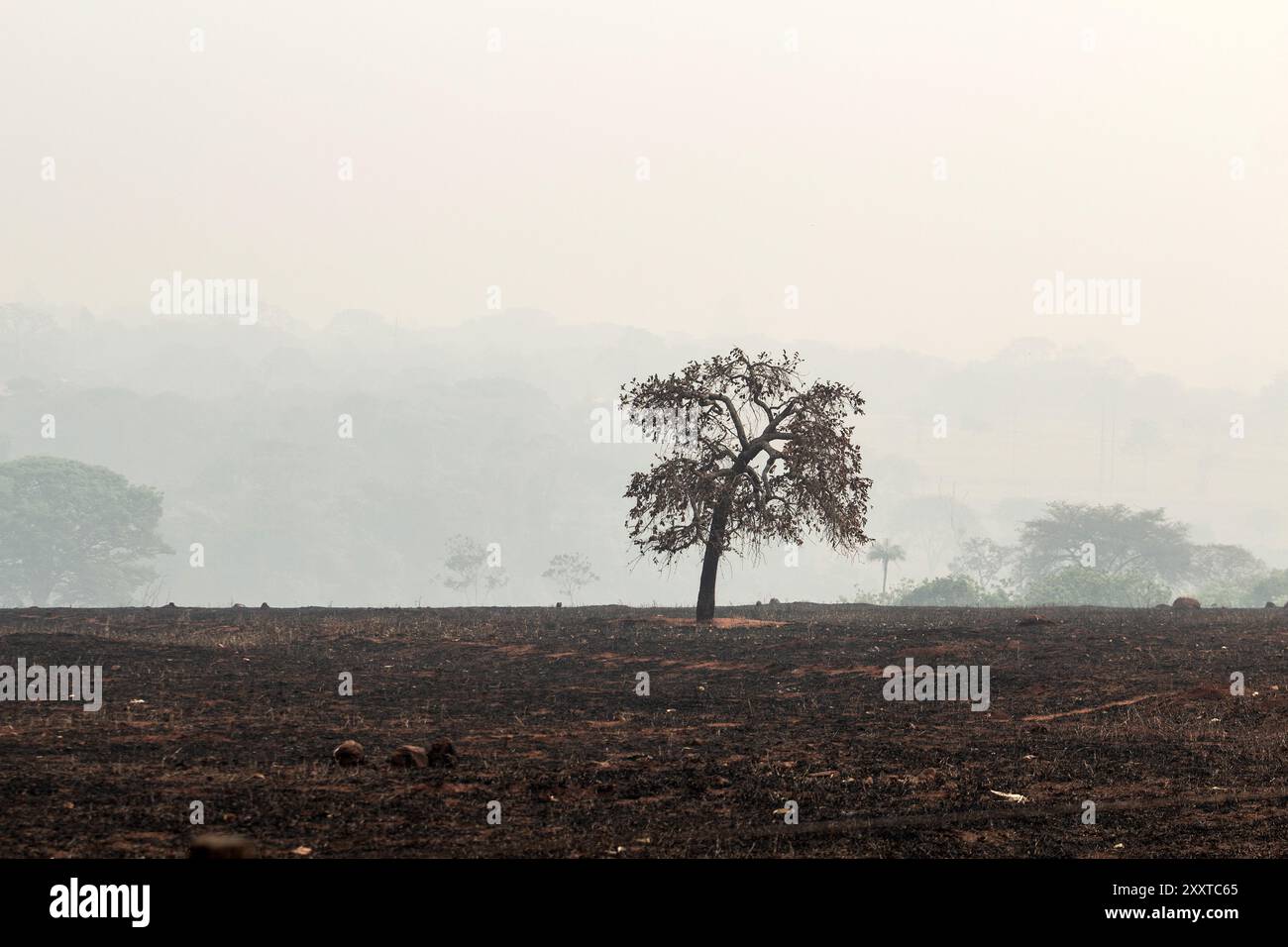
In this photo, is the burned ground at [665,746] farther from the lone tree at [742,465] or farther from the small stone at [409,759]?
the lone tree at [742,465]

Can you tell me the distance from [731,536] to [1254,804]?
77.6 ft

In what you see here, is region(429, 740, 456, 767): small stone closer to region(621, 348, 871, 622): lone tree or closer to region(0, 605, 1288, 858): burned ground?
region(0, 605, 1288, 858): burned ground

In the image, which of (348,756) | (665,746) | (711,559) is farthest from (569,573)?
(348,756)

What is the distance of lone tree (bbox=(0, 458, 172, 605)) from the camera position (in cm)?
11269

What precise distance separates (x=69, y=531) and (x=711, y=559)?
94.9 m

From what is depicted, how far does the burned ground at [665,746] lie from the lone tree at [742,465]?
14.8 feet

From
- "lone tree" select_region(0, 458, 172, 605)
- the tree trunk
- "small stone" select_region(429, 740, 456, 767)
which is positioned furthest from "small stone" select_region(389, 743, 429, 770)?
"lone tree" select_region(0, 458, 172, 605)

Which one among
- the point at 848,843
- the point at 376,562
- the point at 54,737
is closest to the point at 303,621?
the point at 54,737

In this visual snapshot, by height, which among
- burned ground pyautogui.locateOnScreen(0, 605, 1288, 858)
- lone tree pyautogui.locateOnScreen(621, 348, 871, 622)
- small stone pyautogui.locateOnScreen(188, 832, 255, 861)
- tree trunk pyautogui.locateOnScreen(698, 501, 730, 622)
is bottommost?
burned ground pyautogui.locateOnScreen(0, 605, 1288, 858)

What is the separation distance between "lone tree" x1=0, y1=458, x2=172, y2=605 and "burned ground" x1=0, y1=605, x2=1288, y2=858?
91.7 m

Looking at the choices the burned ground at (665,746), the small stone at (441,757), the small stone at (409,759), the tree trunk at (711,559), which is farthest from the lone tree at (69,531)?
the small stone at (441,757)

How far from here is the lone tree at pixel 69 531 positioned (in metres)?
113
